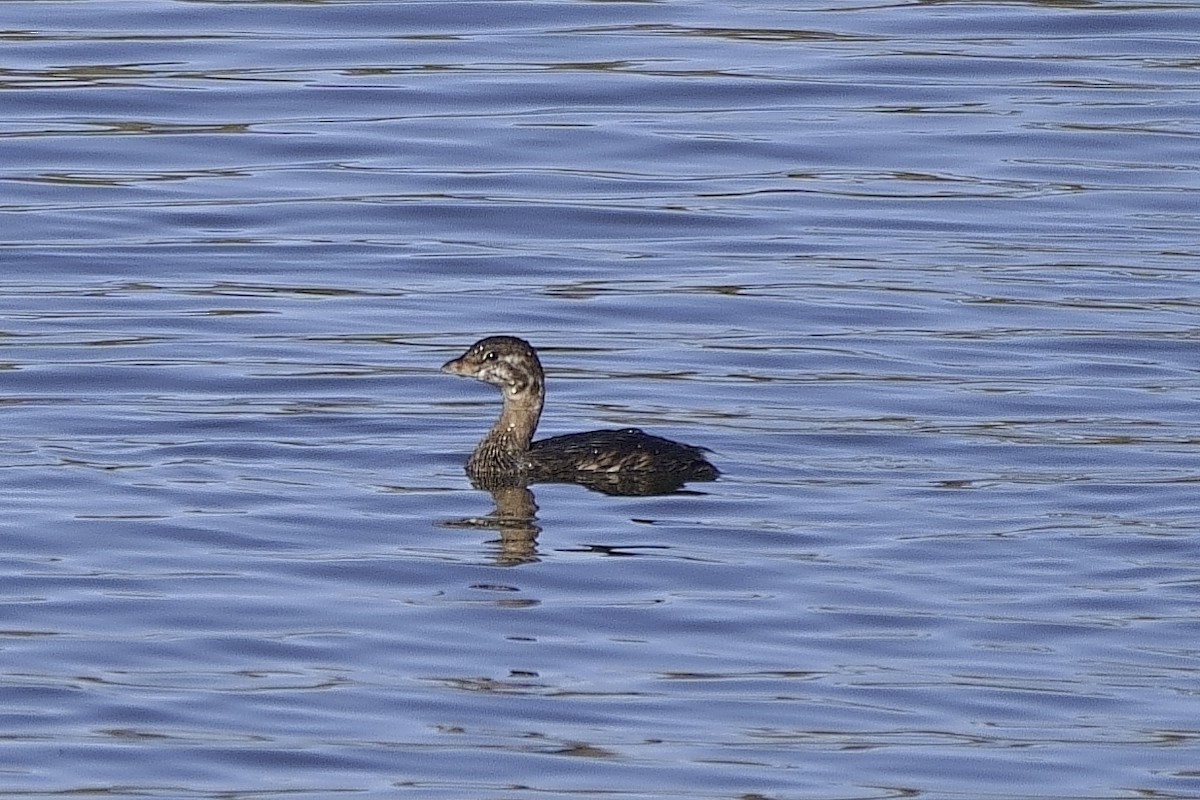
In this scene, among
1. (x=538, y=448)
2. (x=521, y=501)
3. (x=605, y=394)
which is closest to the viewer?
(x=521, y=501)

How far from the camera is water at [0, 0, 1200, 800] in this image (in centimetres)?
913

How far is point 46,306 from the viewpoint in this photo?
16.4m

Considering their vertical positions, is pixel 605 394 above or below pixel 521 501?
above

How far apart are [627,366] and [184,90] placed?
8.13 metres

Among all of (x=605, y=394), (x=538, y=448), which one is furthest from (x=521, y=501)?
(x=605, y=394)

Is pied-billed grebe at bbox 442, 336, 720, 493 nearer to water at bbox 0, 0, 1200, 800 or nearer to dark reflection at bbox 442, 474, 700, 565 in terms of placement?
dark reflection at bbox 442, 474, 700, 565

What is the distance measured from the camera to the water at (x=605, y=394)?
9133mm

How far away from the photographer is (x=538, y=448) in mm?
13203

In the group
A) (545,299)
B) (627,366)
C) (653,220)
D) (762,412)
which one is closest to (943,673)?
(762,412)

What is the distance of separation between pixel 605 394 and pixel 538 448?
1.66 meters

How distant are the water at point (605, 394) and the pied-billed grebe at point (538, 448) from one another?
13cm

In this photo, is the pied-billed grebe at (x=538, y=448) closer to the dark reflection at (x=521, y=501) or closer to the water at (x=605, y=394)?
the dark reflection at (x=521, y=501)

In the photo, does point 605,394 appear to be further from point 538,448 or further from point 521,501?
point 521,501

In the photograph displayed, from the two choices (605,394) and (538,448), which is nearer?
(538,448)
